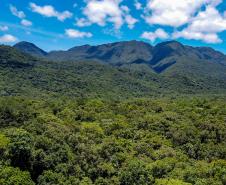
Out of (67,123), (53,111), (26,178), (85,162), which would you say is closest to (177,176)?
(85,162)

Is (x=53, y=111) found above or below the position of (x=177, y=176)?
above

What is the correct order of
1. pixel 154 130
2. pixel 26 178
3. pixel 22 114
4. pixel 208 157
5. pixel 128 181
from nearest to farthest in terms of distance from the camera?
pixel 26 178 → pixel 128 181 → pixel 208 157 → pixel 22 114 → pixel 154 130

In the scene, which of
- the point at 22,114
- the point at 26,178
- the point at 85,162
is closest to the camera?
the point at 26,178

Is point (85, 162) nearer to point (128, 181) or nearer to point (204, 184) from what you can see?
point (128, 181)

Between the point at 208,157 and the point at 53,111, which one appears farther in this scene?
the point at 53,111

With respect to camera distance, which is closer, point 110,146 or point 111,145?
point 110,146

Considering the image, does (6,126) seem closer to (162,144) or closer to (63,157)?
(63,157)
